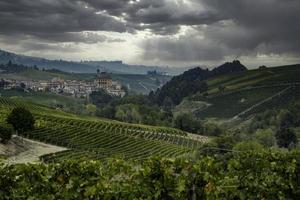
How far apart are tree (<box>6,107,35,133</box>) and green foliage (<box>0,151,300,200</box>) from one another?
3121 inches

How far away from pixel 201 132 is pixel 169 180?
5915 inches

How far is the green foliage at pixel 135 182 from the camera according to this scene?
13773 mm

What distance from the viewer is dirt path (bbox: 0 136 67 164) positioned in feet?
253

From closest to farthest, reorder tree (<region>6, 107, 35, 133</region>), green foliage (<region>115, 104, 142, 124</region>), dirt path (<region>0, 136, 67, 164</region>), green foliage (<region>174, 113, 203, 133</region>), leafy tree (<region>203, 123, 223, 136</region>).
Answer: dirt path (<region>0, 136, 67, 164</region>) < tree (<region>6, 107, 35, 133</region>) < leafy tree (<region>203, 123, 223, 136</region>) < green foliage (<region>174, 113, 203, 133</region>) < green foliage (<region>115, 104, 142, 124</region>)

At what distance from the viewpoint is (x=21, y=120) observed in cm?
9075

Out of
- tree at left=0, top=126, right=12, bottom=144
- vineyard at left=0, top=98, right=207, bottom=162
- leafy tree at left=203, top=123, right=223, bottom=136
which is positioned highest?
tree at left=0, top=126, right=12, bottom=144

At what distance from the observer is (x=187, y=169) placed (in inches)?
566

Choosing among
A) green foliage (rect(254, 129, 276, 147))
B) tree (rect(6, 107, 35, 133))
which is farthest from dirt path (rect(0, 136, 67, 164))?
green foliage (rect(254, 129, 276, 147))

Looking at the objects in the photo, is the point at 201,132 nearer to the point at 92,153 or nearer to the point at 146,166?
the point at 92,153

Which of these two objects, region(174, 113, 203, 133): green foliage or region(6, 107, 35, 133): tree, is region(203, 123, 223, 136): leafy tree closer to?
region(174, 113, 203, 133): green foliage

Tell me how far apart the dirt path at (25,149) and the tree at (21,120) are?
9.83 ft

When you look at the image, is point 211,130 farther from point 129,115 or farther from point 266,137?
point 129,115

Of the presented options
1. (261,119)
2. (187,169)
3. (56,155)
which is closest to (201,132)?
(261,119)

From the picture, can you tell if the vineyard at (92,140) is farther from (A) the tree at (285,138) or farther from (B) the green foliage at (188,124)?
(A) the tree at (285,138)
